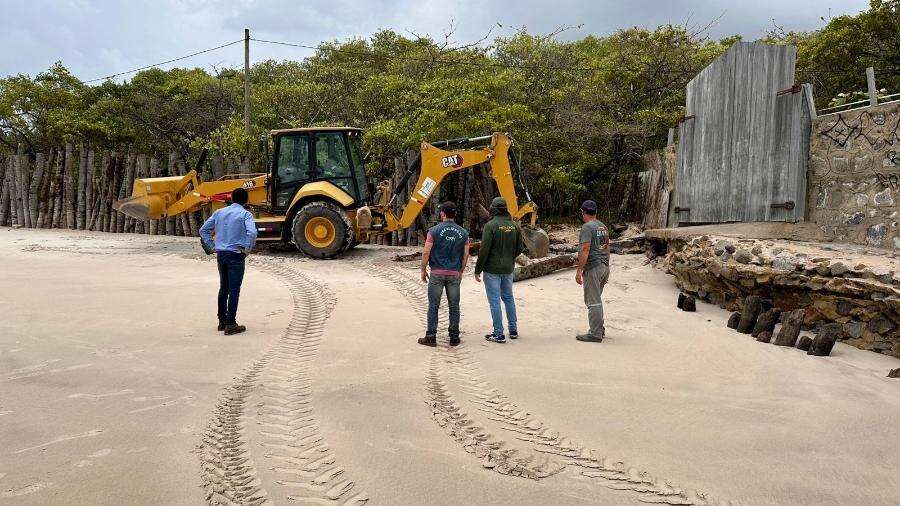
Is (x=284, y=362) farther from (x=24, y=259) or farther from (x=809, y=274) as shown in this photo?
(x=24, y=259)

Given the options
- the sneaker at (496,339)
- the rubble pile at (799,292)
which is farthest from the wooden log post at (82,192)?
the rubble pile at (799,292)

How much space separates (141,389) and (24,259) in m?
8.55

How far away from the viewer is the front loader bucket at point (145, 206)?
512 inches

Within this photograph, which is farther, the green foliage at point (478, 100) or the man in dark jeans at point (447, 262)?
the green foliage at point (478, 100)

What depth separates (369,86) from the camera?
1727 cm

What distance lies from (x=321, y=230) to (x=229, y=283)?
18.0 ft

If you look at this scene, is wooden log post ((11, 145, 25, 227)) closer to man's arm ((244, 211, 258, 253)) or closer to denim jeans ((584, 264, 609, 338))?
man's arm ((244, 211, 258, 253))

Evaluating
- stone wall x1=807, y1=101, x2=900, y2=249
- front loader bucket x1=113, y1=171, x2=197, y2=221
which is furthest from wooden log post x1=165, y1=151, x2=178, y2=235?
stone wall x1=807, y1=101, x2=900, y2=249

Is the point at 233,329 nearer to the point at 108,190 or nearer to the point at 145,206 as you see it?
the point at 145,206

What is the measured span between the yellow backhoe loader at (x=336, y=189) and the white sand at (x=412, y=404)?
3.87m

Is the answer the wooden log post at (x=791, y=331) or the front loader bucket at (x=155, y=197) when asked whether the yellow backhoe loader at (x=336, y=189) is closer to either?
the front loader bucket at (x=155, y=197)

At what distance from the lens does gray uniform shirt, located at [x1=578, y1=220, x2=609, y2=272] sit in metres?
6.28

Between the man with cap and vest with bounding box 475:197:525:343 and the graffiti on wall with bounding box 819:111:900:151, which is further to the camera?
the graffiti on wall with bounding box 819:111:900:151

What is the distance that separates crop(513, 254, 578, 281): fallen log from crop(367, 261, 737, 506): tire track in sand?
4426 millimetres
